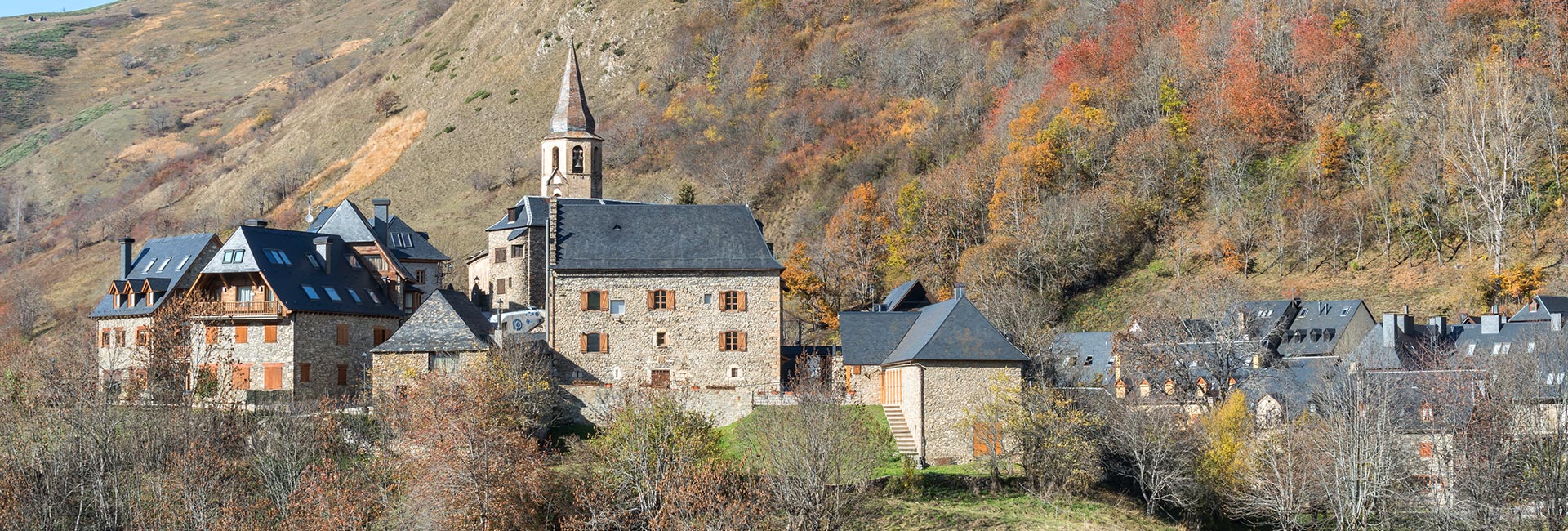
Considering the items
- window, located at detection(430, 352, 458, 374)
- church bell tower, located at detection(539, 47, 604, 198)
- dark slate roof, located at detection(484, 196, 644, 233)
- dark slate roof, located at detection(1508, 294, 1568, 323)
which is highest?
church bell tower, located at detection(539, 47, 604, 198)

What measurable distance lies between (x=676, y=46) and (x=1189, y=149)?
62870 mm

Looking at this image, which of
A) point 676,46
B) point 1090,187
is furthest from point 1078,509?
point 676,46

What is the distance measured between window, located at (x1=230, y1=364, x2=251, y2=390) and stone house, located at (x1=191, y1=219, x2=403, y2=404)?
0.03m

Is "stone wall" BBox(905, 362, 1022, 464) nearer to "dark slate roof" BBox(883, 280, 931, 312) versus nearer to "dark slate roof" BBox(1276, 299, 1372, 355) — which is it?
"dark slate roof" BBox(883, 280, 931, 312)

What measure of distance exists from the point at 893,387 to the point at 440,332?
16593mm

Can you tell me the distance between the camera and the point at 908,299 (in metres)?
67.4

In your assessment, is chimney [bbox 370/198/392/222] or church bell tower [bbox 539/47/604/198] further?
church bell tower [bbox 539/47/604/198]

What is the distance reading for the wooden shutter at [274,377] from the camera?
56125mm

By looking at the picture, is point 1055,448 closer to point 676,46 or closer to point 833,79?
point 833,79

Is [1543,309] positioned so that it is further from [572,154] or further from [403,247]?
[403,247]

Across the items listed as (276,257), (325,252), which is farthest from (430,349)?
(325,252)

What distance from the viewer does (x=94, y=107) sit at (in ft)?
603

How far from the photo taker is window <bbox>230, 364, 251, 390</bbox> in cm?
5606

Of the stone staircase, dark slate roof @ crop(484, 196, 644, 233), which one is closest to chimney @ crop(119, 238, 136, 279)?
dark slate roof @ crop(484, 196, 644, 233)
